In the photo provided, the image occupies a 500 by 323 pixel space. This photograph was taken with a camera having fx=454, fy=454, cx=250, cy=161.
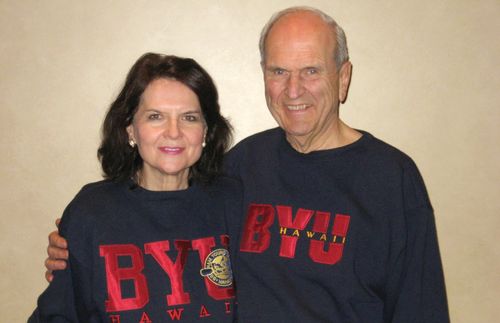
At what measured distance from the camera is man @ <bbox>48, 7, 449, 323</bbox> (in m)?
1.51

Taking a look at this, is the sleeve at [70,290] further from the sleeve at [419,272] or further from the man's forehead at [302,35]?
the sleeve at [419,272]

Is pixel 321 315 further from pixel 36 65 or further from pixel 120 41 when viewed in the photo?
pixel 36 65

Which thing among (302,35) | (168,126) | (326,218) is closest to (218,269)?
(326,218)

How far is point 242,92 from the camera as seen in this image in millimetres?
2082

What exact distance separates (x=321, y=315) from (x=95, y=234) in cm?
79

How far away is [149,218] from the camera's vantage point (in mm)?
1522

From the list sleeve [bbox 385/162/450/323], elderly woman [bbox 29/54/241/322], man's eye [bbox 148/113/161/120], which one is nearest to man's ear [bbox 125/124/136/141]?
elderly woman [bbox 29/54/241/322]

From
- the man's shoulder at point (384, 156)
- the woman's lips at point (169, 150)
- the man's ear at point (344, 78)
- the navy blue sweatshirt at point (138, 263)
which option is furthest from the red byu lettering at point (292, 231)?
the man's ear at point (344, 78)

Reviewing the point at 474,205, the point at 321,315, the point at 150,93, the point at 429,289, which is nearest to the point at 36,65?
the point at 150,93

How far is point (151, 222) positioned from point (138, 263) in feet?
0.46

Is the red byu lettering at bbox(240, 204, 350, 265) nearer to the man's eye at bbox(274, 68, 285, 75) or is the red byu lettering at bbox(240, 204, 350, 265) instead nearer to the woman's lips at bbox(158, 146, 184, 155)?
the woman's lips at bbox(158, 146, 184, 155)

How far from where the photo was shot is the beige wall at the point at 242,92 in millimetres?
1986

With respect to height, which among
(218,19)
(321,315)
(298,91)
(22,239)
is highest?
(218,19)

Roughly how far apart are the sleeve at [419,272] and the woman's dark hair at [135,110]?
0.73 meters
